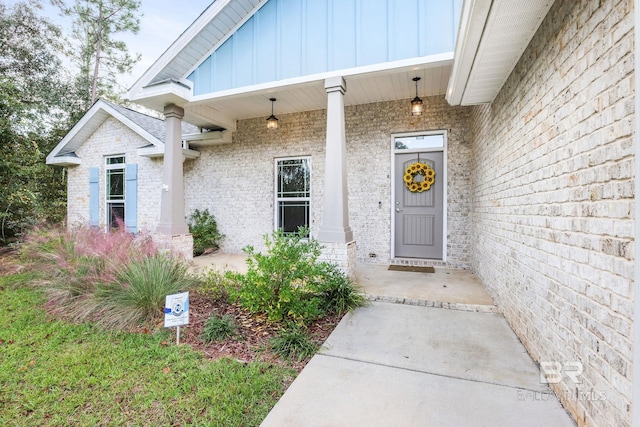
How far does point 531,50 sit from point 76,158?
35.7ft

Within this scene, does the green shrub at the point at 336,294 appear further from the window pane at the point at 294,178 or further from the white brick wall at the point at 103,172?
the white brick wall at the point at 103,172

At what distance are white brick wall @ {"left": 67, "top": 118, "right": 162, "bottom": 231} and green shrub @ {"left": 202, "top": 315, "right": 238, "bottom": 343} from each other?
18.7 ft

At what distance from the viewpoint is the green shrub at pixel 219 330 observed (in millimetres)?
2686

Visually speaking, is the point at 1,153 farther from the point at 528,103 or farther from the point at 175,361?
the point at 528,103

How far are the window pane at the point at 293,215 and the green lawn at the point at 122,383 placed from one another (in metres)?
3.88

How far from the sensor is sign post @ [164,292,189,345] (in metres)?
2.49

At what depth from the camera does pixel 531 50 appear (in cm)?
238

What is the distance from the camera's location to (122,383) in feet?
6.72

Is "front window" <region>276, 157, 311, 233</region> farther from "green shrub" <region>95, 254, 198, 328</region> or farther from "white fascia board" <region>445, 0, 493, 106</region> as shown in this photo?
"white fascia board" <region>445, 0, 493, 106</region>

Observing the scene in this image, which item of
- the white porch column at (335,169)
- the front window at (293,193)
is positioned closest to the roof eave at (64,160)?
the front window at (293,193)

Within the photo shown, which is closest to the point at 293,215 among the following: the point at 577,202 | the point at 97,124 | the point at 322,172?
the point at 322,172

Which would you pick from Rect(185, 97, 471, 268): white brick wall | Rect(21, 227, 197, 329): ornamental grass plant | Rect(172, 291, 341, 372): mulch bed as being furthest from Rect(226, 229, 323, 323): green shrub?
Rect(185, 97, 471, 268): white brick wall

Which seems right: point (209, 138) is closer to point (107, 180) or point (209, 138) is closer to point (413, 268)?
point (107, 180)

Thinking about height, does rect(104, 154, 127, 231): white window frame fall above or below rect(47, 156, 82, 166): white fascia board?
below
